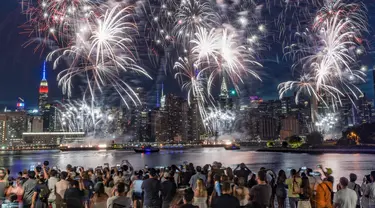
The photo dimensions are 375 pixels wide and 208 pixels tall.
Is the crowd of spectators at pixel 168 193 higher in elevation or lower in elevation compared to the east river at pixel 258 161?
higher

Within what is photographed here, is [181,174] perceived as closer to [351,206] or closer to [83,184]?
[83,184]

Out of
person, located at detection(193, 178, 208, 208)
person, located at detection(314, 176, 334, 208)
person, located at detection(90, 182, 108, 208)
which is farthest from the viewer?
person, located at detection(314, 176, 334, 208)

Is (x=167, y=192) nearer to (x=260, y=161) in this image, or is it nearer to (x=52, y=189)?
(x=52, y=189)

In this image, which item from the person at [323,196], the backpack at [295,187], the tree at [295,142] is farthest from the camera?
the tree at [295,142]

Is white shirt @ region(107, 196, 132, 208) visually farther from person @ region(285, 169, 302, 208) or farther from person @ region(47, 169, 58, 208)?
person @ region(285, 169, 302, 208)

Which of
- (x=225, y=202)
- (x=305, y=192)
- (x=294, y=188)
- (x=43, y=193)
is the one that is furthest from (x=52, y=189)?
(x=305, y=192)

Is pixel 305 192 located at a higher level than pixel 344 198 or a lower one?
lower

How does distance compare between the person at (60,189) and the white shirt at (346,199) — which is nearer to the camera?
the white shirt at (346,199)

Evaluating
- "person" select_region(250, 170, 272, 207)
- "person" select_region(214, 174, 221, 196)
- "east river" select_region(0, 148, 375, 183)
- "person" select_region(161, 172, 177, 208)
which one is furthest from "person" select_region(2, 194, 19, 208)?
"east river" select_region(0, 148, 375, 183)

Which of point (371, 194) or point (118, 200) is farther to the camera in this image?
point (371, 194)

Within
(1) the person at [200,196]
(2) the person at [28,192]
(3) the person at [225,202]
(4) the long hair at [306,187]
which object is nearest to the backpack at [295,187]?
(4) the long hair at [306,187]

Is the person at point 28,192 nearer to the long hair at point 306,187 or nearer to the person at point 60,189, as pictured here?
the person at point 60,189
